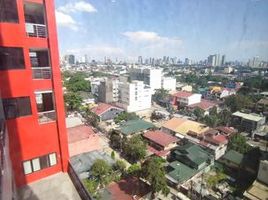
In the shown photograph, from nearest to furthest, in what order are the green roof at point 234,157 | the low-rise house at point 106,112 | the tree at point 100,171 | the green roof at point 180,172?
the tree at point 100,171, the green roof at point 180,172, the green roof at point 234,157, the low-rise house at point 106,112

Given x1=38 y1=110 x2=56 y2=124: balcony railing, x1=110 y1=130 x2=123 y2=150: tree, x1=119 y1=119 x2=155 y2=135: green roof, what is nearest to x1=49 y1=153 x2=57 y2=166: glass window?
x1=38 y1=110 x2=56 y2=124: balcony railing

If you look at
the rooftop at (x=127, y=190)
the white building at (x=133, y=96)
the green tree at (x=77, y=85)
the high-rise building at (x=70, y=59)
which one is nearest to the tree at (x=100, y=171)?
the rooftop at (x=127, y=190)

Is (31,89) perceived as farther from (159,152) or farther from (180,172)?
(159,152)

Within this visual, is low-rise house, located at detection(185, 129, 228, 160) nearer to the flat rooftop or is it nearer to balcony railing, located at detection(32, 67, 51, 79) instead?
the flat rooftop

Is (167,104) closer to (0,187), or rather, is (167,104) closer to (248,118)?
(248,118)

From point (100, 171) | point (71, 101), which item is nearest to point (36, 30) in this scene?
point (100, 171)

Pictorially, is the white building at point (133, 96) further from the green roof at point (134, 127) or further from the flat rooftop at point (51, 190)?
the flat rooftop at point (51, 190)

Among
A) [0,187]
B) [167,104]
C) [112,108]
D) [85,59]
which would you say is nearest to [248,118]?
[167,104]
